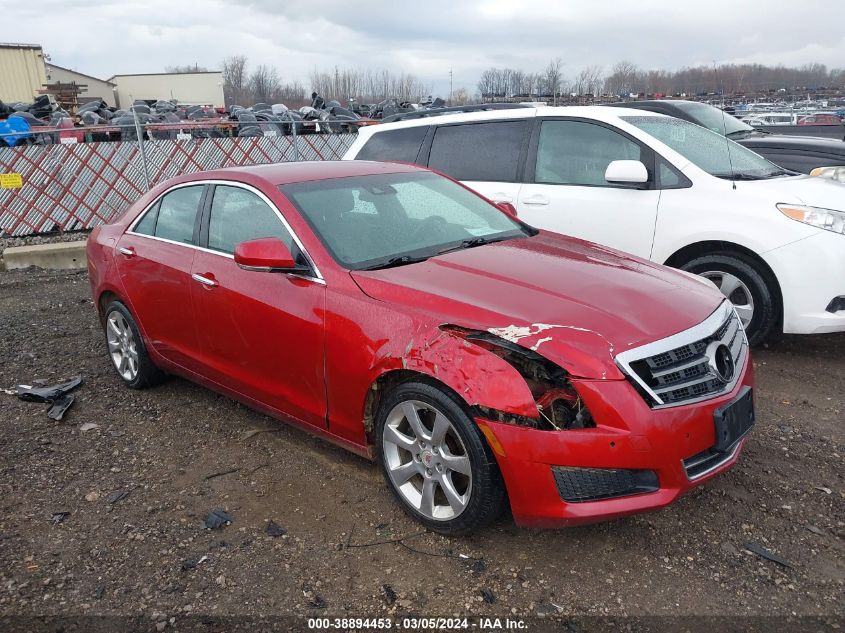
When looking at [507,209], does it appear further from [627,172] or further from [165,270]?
[165,270]

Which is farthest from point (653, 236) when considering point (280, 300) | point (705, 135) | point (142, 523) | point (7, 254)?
point (7, 254)

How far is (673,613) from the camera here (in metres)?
2.38

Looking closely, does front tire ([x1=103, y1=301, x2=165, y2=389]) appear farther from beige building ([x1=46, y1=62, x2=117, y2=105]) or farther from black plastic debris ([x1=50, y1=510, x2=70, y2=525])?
beige building ([x1=46, y1=62, x2=117, y2=105])

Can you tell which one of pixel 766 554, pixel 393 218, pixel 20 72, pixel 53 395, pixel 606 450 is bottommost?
pixel 53 395

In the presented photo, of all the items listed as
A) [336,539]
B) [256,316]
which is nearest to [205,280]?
[256,316]

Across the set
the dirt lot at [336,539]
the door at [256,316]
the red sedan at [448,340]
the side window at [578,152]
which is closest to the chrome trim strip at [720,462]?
the red sedan at [448,340]

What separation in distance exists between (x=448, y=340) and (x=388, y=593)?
39.0 inches

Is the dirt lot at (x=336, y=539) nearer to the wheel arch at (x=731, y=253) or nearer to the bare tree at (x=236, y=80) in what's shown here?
the wheel arch at (x=731, y=253)

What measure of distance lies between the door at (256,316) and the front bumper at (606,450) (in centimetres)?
104

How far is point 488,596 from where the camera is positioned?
2.51 meters

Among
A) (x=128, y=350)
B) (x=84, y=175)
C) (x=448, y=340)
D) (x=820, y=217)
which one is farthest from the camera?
(x=84, y=175)

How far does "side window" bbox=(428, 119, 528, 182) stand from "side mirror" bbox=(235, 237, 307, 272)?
293cm

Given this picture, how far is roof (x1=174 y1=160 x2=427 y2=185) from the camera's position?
3.67 metres

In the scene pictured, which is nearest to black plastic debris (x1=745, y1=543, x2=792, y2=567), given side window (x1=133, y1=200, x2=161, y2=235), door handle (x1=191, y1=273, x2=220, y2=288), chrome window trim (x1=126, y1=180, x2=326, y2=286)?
chrome window trim (x1=126, y1=180, x2=326, y2=286)
